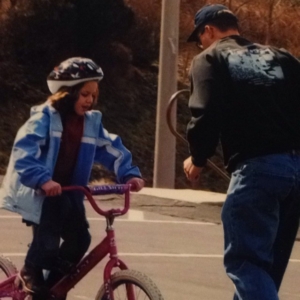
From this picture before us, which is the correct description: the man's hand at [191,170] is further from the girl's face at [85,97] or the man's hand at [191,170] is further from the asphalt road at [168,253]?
the asphalt road at [168,253]

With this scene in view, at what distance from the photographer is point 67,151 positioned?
600 cm

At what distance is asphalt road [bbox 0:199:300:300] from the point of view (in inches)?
333

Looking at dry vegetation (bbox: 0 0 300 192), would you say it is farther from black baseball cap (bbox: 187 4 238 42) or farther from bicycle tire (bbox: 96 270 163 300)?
black baseball cap (bbox: 187 4 238 42)

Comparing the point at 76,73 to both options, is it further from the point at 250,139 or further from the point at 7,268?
the point at 7,268

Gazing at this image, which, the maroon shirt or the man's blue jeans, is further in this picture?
the maroon shirt

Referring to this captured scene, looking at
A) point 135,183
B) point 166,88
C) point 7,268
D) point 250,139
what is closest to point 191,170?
point 250,139

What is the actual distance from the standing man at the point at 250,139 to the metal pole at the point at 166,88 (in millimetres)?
11665

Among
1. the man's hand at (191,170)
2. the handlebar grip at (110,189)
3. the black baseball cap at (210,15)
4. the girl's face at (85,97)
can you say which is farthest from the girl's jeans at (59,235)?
the black baseball cap at (210,15)

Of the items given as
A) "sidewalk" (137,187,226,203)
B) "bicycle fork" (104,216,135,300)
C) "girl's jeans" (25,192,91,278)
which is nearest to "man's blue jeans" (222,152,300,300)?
"bicycle fork" (104,216,135,300)

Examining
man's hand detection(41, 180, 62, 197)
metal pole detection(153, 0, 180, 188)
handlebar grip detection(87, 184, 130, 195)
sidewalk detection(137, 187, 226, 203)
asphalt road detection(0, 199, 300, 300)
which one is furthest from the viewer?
metal pole detection(153, 0, 180, 188)

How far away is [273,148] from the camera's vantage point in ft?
18.1

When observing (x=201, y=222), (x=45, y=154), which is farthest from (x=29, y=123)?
(x=201, y=222)

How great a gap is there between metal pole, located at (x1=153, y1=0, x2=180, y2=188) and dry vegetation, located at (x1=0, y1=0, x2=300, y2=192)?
426 cm

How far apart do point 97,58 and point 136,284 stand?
61.9 feet
